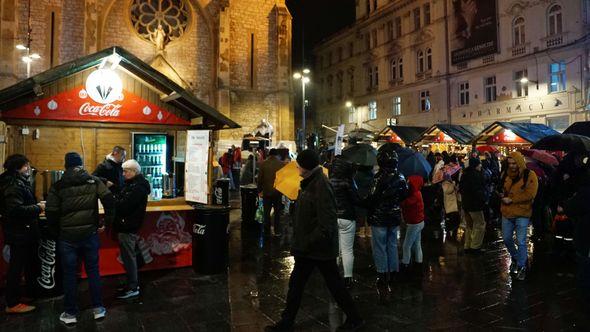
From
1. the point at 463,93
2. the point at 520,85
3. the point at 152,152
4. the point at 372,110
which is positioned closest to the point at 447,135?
the point at 520,85

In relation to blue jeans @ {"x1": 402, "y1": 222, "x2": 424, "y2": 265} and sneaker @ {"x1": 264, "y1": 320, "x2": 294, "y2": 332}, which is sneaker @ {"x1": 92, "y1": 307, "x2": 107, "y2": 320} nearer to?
sneaker @ {"x1": 264, "y1": 320, "x2": 294, "y2": 332}

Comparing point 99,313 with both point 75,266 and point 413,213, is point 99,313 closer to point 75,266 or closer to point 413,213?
point 75,266

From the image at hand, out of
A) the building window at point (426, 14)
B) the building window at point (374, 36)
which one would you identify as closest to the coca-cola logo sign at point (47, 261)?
the building window at point (426, 14)

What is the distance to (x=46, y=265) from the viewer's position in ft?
19.0

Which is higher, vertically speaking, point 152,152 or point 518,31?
point 518,31

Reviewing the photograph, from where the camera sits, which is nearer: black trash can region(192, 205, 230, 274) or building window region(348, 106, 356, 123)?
black trash can region(192, 205, 230, 274)

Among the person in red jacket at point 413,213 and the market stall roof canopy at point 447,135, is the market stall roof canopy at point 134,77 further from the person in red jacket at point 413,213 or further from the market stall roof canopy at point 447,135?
the market stall roof canopy at point 447,135

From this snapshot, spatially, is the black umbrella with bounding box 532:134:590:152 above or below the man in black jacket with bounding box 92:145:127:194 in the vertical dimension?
above

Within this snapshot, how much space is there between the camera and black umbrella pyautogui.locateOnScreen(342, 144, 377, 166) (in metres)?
6.56

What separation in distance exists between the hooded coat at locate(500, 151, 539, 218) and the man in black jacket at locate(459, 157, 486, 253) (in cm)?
136

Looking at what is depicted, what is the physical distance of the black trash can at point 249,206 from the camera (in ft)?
34.8

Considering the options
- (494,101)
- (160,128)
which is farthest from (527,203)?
(494,101)

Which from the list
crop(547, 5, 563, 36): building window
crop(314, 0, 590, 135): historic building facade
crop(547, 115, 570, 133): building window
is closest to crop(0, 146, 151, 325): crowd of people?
crop(314, 0, 590, 135): historic building facade

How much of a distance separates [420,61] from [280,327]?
3392 cm
